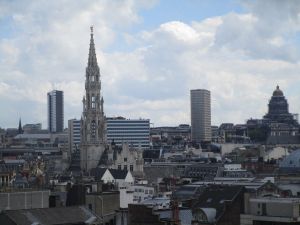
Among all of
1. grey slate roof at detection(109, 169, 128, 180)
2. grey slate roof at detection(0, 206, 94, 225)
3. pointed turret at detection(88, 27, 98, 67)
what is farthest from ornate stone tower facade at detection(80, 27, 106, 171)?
grey slate roof at detection(0, 206, 94, 225)

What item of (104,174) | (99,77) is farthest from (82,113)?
(104,174)

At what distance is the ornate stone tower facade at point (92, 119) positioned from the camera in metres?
159

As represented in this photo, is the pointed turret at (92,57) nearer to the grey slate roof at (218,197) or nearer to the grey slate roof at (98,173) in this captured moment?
the grey slate roof at (98,173)

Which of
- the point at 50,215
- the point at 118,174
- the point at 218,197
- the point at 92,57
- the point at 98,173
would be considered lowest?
the point at 50,215

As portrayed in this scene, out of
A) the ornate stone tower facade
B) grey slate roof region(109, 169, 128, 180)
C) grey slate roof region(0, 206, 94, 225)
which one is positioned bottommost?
grey slate roof region(0, 206, 94, 225)

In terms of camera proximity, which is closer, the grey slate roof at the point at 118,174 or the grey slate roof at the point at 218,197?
the grey slate roof at the point at 218,197

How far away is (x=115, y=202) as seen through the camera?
228ft

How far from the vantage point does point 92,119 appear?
160750mm

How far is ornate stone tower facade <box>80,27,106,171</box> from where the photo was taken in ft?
523

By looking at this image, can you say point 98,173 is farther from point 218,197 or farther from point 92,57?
point 218,197

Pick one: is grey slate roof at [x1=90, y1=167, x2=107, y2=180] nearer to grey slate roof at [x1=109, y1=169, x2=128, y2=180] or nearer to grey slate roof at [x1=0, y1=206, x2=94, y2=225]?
grey slate roof at [x1=109, y1=169, x2=128, y2=180]

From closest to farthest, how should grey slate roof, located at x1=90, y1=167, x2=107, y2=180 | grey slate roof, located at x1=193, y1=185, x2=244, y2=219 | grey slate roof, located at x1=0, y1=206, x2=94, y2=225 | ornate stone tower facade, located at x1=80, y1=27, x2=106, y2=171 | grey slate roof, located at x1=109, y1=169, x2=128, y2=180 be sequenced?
grey slate roof, located at x1=0, y1=206, x2=94, y2=225
grey slate roof, located at x1=193, y1=185, x2=244, y2=219
grey slate roof, located at x1=90, y1=167, x2=107, y2=180
grey slate roof, located at x1=109, y1=169, x2=128, y2=180
ornate stone tower facade, located at x1=80, y1=27, x2=106, y2=171

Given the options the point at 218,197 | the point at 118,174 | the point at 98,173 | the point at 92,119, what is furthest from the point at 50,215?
the point at 92,119

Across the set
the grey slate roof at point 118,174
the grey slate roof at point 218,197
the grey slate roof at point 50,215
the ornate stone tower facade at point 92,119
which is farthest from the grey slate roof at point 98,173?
the grey slate roof at point 50,215
